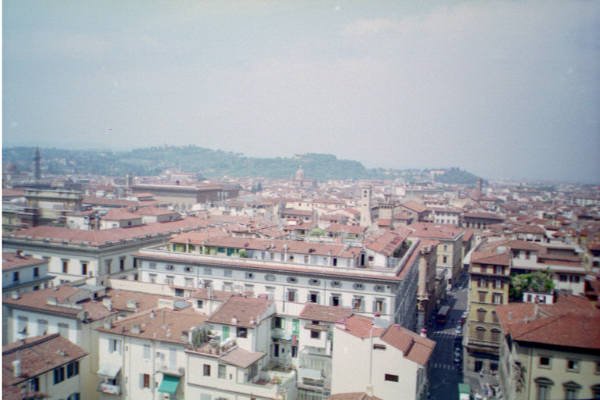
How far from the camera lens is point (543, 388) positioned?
139 inches

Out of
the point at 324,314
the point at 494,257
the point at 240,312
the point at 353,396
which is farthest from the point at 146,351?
the point at 494,257

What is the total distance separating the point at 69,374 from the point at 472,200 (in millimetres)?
15221

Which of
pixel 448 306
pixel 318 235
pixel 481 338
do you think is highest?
pixel 318 235

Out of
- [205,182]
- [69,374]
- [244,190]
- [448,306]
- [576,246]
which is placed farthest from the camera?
[244,190]

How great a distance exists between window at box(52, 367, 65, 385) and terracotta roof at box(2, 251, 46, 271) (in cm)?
186

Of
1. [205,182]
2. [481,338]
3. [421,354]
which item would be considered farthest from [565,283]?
[205,182]

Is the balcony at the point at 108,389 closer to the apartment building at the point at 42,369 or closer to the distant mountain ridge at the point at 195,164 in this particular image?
the apartment building at the point at 42,369

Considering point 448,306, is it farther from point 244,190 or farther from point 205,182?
point 244,190

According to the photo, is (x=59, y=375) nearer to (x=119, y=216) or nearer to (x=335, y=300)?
(x=335, y=300)

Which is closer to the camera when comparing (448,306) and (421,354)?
(421,354)

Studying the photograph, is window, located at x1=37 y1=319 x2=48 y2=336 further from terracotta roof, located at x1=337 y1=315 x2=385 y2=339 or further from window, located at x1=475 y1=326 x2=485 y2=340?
window, located at x1=475 y1=326 x2=485 y2=340

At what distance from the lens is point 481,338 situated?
25.8 ft

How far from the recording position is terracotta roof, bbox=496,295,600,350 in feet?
10.9

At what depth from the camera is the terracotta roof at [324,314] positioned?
6074mm
